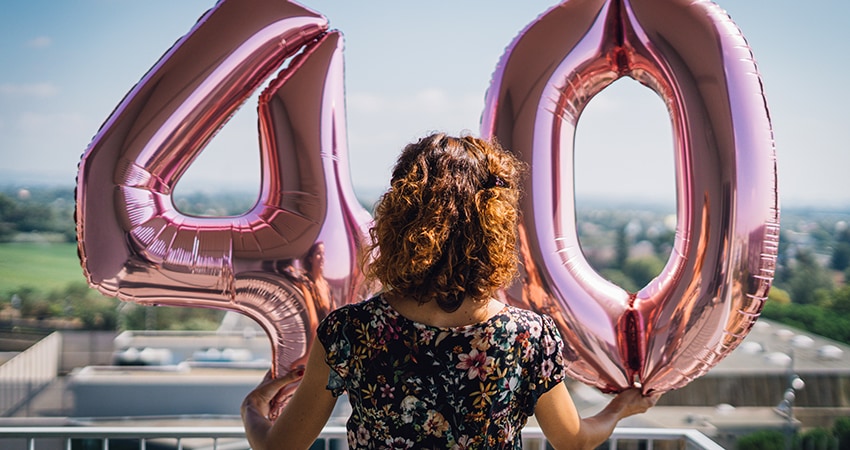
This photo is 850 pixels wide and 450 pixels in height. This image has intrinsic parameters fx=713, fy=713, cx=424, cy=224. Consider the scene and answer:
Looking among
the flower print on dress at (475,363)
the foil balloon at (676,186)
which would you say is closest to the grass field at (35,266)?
the foil balloon at (676,186)

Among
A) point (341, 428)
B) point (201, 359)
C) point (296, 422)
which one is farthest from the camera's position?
point (201, 359)

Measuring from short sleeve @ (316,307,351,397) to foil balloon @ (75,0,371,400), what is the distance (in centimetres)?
42

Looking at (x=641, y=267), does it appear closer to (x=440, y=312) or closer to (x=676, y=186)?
(x=676, y=186)

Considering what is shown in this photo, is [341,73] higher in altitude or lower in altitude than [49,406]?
higher

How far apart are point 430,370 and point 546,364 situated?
16cm

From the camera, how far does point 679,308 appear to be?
4.22 feet

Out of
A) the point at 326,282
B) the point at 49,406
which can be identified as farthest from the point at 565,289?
the point at 49,406

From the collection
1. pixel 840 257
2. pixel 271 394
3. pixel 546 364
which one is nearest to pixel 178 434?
pixel 271 394

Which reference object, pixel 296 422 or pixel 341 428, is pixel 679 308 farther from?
pixel 341 428

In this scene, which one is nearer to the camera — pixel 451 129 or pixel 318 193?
pixel 451 129

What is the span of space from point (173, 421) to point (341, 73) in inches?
456

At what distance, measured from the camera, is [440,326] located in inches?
36.4

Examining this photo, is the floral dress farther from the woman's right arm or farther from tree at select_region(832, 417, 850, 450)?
tree at select_region(832, 417, 850, 450)

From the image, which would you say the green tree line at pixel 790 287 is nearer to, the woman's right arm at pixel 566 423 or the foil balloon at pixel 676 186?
the foil balloon at pixel 676 186
